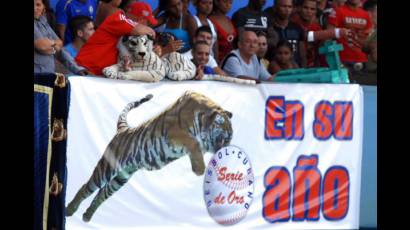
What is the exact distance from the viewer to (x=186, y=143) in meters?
7.44

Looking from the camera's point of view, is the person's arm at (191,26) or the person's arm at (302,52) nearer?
the person's arm at (191,26)

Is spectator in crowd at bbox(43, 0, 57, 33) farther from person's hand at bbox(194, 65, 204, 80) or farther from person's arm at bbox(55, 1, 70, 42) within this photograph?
person's hand at bbox(194, 65, 204, 80)

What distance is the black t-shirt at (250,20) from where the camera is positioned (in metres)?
9.34

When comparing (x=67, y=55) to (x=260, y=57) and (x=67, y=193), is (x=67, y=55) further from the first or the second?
(x=260, y=57)

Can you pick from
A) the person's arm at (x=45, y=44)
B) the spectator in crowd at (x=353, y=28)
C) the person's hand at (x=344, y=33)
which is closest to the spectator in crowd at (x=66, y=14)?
the person's arm at (x=45, y=44)

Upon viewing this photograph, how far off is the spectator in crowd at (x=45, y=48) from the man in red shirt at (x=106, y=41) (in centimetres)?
15

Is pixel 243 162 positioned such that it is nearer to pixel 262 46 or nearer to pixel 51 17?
pixel 262 46

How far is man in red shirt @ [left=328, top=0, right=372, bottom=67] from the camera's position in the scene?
32.0 ft

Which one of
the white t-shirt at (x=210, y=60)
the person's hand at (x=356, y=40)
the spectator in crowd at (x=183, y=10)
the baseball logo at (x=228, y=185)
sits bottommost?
the baseball logo at (x=228, y=185)

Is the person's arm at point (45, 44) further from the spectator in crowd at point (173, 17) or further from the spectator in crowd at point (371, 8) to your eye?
the spectator in crowd at point (371, 8)

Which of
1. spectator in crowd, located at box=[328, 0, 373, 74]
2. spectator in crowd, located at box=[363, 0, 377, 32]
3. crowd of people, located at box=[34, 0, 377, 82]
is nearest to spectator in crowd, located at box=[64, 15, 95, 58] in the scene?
crowd of people, located at box=[34, 0, 377, 82]

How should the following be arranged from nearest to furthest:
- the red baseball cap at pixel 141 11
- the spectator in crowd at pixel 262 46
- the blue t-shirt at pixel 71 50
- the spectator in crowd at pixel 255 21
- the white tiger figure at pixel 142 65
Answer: the white tiger figure at pixel 142 65
the blue t-shirt at pixel 71 50
the red baseball cap at pixel 141 11
the spectator in crowd at pixel 262 46
the spectator in crowd at pixel 255 21

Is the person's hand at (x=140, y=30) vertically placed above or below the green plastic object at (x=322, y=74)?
above
